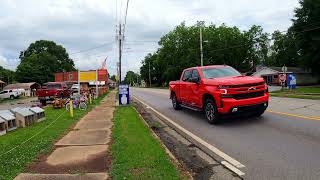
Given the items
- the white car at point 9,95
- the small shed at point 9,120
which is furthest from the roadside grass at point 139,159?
the white car at point 9,95

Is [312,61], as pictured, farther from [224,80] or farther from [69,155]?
[69,155]

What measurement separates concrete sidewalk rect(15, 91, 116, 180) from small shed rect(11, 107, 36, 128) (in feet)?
12.7

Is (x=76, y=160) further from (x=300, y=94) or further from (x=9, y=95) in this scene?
(x=9, y=95)

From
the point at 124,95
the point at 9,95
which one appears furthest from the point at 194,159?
the point at 9,95

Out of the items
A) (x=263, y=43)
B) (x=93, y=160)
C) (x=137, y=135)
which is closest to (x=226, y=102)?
(x=137, y=135)

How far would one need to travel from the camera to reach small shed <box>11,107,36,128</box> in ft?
46.3

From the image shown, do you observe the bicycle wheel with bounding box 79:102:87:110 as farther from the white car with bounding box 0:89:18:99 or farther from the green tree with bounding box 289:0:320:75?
the white car with bounding box 0:89:18:99

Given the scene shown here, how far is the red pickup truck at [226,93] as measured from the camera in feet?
37.6

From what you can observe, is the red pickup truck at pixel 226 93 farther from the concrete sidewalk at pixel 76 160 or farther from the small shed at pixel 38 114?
→ the small shed at pixel 38 114

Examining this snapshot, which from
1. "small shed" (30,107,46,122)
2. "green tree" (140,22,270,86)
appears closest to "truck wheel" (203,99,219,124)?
"small shed" (30,107,46,122)

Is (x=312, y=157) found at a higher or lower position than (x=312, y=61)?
lower

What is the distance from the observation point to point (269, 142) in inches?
346

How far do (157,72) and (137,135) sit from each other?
118 m

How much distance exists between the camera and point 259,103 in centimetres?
1175
